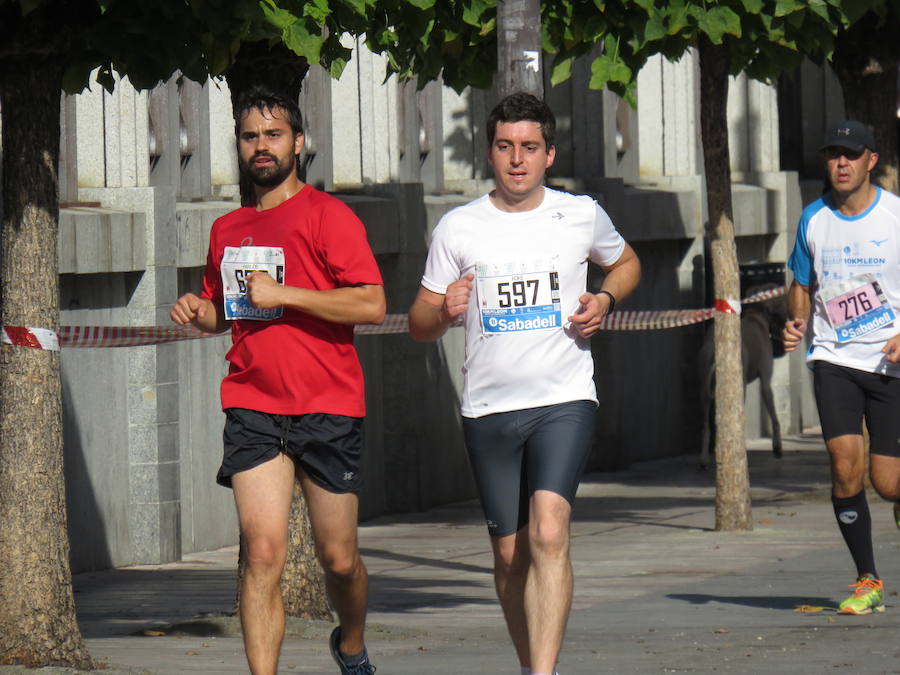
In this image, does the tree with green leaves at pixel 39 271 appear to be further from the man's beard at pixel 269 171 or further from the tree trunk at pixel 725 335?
the tree trunk at pixel 725 335

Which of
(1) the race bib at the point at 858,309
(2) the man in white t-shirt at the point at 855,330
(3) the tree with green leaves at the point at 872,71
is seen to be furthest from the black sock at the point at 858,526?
(3) the tree with green leaves at the point at 872,71

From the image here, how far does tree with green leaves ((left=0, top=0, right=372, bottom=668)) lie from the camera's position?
Result: 733 centimetres

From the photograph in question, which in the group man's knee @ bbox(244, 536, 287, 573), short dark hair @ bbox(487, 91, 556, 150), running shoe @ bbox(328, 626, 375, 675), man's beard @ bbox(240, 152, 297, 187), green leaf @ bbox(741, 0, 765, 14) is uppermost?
green leaf @ bbox(741, 0, 765, 14)

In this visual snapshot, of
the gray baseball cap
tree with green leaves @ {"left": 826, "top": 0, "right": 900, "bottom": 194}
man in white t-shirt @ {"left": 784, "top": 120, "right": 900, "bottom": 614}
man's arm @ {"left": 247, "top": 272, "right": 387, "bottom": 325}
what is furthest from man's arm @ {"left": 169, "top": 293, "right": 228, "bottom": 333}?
tree with green leaves @ {"left": 826, "top": 0, "right": 900, "bottom": 194}

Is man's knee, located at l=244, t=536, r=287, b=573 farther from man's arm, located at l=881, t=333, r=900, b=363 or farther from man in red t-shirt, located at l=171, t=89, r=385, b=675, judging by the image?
man's arm, located at l=881, t=333, r=900, b=363

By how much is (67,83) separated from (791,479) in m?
10.6

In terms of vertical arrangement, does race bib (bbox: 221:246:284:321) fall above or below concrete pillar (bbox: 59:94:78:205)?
below

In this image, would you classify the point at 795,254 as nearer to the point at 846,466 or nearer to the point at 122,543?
the point at 846,466

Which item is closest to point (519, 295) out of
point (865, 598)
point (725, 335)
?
point (865, 598)

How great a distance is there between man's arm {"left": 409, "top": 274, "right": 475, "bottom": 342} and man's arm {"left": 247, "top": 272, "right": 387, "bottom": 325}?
0.58ft

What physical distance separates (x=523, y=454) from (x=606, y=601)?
3.57 meters

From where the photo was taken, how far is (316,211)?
266 inches

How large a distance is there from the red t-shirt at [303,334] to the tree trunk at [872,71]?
8.15 metres

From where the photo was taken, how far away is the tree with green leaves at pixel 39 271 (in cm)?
733
